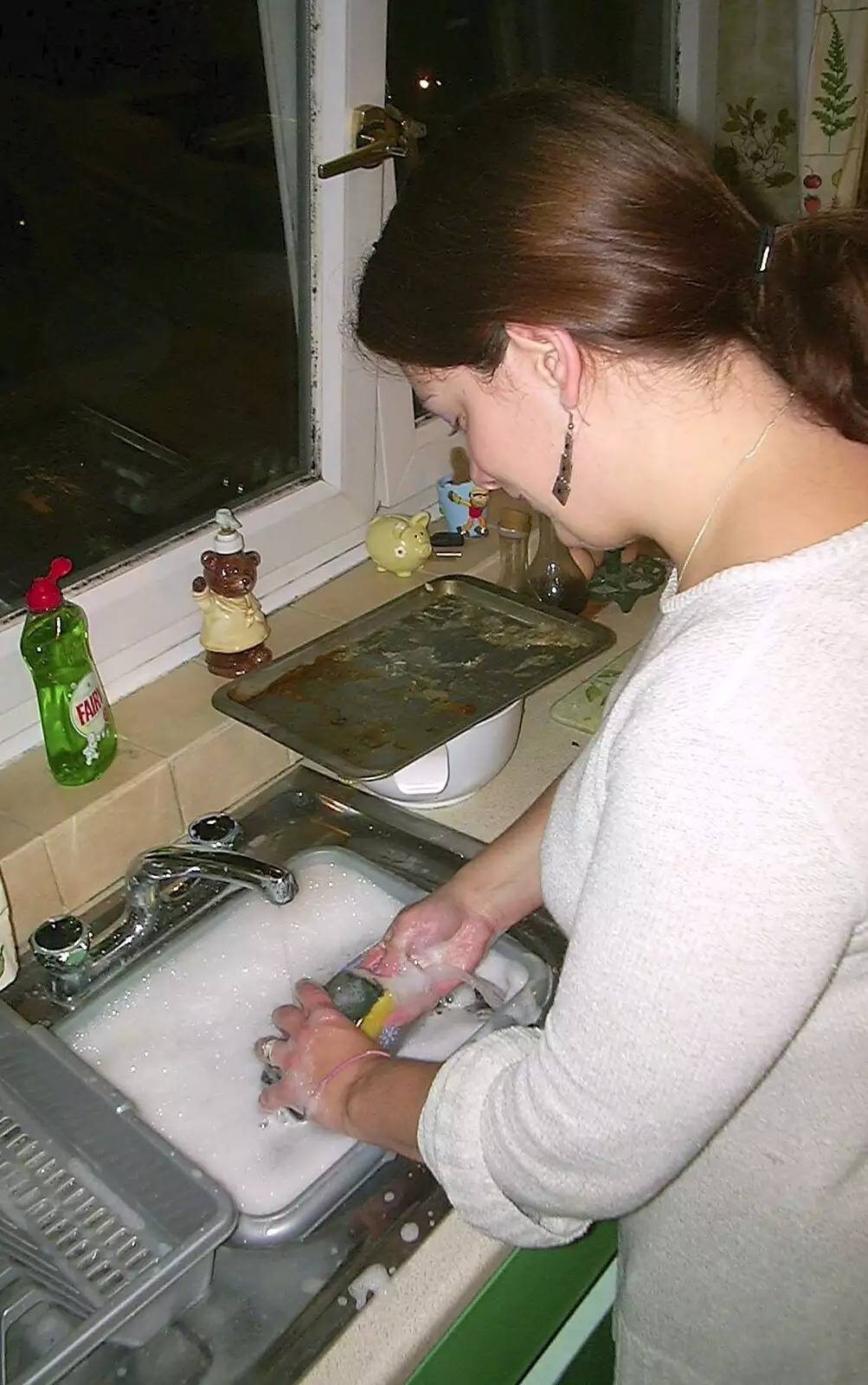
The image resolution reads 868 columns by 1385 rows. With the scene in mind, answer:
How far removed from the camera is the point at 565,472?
708 mm

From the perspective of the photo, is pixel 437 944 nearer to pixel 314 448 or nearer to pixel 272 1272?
pixel 272 1272

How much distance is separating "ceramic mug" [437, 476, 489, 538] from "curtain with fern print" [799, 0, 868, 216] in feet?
2.17

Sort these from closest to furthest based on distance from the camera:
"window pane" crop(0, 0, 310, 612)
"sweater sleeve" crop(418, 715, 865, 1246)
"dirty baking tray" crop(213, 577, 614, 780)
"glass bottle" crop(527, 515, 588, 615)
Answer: "sweater sleeve" crop(418, 715, 865, 1246), "window pane" crop(0, 0, 310, 612), "dirty baking tray" crop(213, 577, 614, 780), "glass bottle" crop(527, 515, 588, 615)

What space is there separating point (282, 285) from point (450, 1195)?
1.00m

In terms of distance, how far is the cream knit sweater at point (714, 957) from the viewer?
0.53 meters

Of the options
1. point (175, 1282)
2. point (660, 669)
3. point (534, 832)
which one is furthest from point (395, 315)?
point (175, 1282)

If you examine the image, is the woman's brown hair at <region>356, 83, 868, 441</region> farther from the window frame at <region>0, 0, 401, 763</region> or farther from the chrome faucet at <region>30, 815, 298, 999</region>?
the window frame at <region>0, 0, 401, 763</region>

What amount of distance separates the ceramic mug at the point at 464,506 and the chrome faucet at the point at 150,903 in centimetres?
61

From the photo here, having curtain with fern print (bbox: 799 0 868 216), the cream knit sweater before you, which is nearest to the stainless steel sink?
the cream knit sweater

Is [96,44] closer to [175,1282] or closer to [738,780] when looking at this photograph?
[738,780]

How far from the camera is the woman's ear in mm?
640

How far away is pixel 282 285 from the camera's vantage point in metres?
1.31

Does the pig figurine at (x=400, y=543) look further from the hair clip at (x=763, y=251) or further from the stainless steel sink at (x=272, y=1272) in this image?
the hair clip at (x=763, y=251)

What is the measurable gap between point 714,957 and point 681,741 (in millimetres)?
100
